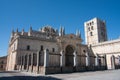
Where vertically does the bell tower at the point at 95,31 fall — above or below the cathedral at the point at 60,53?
above

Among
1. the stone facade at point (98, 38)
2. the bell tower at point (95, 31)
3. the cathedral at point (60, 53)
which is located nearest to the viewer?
the cathedral at point (60, 53)

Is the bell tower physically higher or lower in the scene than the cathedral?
higher

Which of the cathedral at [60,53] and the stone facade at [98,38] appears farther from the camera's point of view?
the stone facade at [98,38]

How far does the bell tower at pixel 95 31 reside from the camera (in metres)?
49.3

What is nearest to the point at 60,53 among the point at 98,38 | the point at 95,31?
the point at 98,38

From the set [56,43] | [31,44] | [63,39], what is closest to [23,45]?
[31,44]

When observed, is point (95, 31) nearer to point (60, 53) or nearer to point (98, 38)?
point (98, 38)

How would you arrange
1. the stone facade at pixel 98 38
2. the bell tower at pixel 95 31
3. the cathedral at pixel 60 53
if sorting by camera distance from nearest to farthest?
the cathedral at pixel 60 53, the stone facade at pixel 98 38, the bell tower at pixel 95 31

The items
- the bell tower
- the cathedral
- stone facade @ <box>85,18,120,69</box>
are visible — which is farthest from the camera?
the bell tower

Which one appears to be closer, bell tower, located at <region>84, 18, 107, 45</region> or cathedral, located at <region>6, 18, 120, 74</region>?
cathedral, located at <region>6, 18, 120, 74</region>

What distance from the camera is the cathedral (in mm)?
18003

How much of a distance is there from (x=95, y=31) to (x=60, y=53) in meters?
35.7

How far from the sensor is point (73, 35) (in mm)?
40312

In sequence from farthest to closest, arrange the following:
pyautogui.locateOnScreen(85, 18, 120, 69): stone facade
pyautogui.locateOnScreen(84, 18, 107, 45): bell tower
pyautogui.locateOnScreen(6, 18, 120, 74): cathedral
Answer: pyautogui.locateOnScreen(84, 18, 107, 45): bell tower
pyautogui.locateOnScreen(85, 18, 120, 69): stone facade
pyautogui.locateOnScreen(6, 18, 120, 74): cathedral
